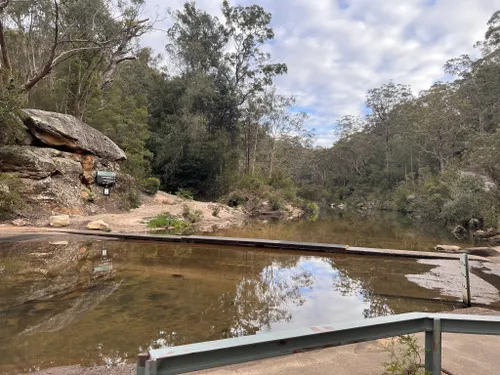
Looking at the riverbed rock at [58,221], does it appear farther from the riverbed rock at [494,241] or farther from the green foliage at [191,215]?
the riverbed rock at [494,241]

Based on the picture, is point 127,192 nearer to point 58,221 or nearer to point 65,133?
point 65,133

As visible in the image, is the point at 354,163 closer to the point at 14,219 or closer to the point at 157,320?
the point at 14,219

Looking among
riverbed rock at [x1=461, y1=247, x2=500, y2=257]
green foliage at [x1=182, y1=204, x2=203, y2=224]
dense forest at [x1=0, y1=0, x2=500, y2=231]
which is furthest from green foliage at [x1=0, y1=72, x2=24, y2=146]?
riverbed rock at [x1=461, y1=247, x2=500, y2=257]

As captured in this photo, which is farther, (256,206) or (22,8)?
(256,206)

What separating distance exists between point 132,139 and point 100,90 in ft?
10.9

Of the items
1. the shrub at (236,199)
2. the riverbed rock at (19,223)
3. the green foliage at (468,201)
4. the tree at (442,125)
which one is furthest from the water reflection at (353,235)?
the tree at (442,125)

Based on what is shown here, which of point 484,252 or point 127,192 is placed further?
point 127,192

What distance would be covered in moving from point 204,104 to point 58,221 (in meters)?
17.8

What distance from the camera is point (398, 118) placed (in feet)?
160

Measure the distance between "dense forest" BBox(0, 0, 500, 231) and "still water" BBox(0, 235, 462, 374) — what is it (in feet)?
27.9

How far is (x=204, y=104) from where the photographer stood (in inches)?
1114

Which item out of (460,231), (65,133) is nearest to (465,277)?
(65,133)

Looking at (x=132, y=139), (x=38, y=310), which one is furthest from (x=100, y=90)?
(x=38, y=310)

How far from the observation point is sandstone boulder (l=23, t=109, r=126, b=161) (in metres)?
15.3
